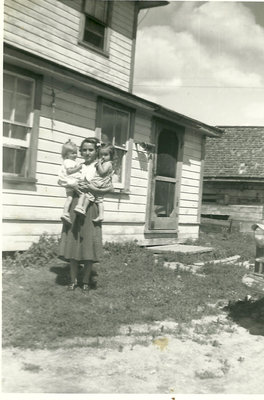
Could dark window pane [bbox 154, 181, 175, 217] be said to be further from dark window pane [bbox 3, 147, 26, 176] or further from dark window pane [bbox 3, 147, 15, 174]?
dark window pane [bbox 3, 147, 15, 174]

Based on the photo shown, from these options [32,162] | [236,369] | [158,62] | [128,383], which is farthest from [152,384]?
[158,62]

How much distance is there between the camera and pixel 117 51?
8398 millimetres

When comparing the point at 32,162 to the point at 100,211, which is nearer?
the point at 100,211

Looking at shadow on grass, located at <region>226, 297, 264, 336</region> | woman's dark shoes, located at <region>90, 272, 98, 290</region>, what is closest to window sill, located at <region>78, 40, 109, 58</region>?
woman's dark shoes, located at <region>90, 272, 98, 290</region>

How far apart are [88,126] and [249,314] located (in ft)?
13.8

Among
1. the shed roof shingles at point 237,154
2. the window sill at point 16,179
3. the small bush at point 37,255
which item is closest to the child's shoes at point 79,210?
the small bush at point 37,255

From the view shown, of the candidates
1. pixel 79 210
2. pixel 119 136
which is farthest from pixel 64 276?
pixel 119 136

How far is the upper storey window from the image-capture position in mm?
7719

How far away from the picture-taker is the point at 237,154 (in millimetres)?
17266

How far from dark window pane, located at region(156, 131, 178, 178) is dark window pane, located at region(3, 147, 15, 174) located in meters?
3.92

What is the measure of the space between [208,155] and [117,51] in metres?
10.2

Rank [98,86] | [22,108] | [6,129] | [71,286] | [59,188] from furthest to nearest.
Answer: [98,86], [59,188], [22,108], [6,129], [71,286]

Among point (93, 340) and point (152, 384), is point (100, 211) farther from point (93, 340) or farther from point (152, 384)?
point (152, 384)

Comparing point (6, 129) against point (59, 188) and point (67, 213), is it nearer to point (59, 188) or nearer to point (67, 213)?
point (59, 188)
